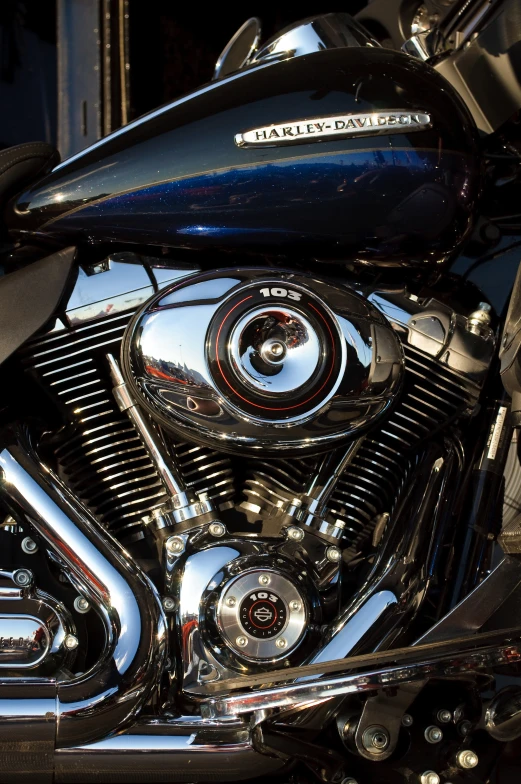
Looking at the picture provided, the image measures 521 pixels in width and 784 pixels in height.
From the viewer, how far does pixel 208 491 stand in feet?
4.37

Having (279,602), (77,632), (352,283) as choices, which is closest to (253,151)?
(352,283)

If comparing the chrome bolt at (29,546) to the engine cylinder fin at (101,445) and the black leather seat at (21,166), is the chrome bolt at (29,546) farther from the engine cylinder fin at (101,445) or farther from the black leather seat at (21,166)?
the black leather seat at (21,166)

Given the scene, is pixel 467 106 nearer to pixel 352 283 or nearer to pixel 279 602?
pixel 352 283

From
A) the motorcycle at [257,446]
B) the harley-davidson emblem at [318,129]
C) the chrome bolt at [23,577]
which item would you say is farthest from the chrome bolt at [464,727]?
the harley-davidson emblem at [318,129]

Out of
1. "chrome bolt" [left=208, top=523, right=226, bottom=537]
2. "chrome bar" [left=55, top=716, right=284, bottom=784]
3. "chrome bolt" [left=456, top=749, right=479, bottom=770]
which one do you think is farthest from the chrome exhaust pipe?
"chrome bolt" [left=456, top=749, right=479, bottom=770]

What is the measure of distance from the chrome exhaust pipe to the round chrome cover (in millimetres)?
96

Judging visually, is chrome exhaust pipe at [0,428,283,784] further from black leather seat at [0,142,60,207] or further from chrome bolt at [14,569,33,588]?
black leather seat at [0,142,60,207]

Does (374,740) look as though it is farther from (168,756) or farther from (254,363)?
(254,363)

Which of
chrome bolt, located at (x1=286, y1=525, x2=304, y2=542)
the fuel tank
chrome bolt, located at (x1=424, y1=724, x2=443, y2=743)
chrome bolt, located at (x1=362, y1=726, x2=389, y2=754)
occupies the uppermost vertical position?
the fuel tank

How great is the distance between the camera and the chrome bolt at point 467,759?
49.1 inches

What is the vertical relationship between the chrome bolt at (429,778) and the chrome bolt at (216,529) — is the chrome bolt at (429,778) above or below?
below

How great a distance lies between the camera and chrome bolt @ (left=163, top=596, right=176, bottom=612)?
4.16 ft

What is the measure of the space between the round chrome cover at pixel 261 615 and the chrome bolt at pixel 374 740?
0.15 meters

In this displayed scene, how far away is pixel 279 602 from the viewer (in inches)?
49.7
